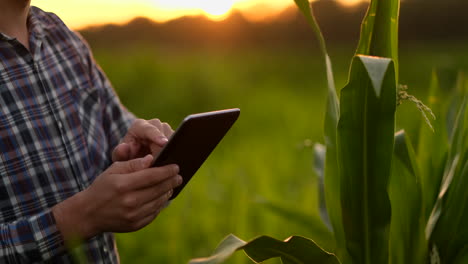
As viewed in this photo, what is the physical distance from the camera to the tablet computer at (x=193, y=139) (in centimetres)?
91

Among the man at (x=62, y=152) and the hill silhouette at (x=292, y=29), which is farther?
the hill silhouette at (x=292, y=29)

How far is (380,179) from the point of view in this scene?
996 mm

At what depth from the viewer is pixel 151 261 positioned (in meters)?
2.35

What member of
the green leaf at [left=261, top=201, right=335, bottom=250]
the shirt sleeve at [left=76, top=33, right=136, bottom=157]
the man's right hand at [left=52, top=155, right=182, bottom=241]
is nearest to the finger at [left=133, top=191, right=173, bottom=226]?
the man's right hand at [left=52, top=155, right=182, bottom=241]

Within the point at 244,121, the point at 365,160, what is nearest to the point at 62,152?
the point at 365,160

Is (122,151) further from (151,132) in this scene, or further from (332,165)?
(332,165)

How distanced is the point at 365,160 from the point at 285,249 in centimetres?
19

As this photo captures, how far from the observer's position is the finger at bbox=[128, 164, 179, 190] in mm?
922

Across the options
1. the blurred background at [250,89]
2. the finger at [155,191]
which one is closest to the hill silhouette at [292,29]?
the blurred background at [250,89]

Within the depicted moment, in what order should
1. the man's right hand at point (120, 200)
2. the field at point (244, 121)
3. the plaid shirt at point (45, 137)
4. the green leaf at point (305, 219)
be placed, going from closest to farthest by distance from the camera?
the man's right hand at point (120, 200)
the plaid shirt at point (45, 137)
the green leaf at point (305, 219)
the field at point (244, 121)

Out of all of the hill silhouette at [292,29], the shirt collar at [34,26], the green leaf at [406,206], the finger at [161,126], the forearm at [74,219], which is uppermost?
the shirt collar at [34,26]

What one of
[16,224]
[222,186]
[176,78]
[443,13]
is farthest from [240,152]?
[443,13]

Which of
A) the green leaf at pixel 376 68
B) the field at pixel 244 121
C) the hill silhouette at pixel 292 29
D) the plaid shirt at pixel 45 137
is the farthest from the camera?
the hill silhouette at pixel 292 29

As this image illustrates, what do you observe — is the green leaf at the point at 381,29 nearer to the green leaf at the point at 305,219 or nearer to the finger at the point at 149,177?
the finger at the point at 149,177
